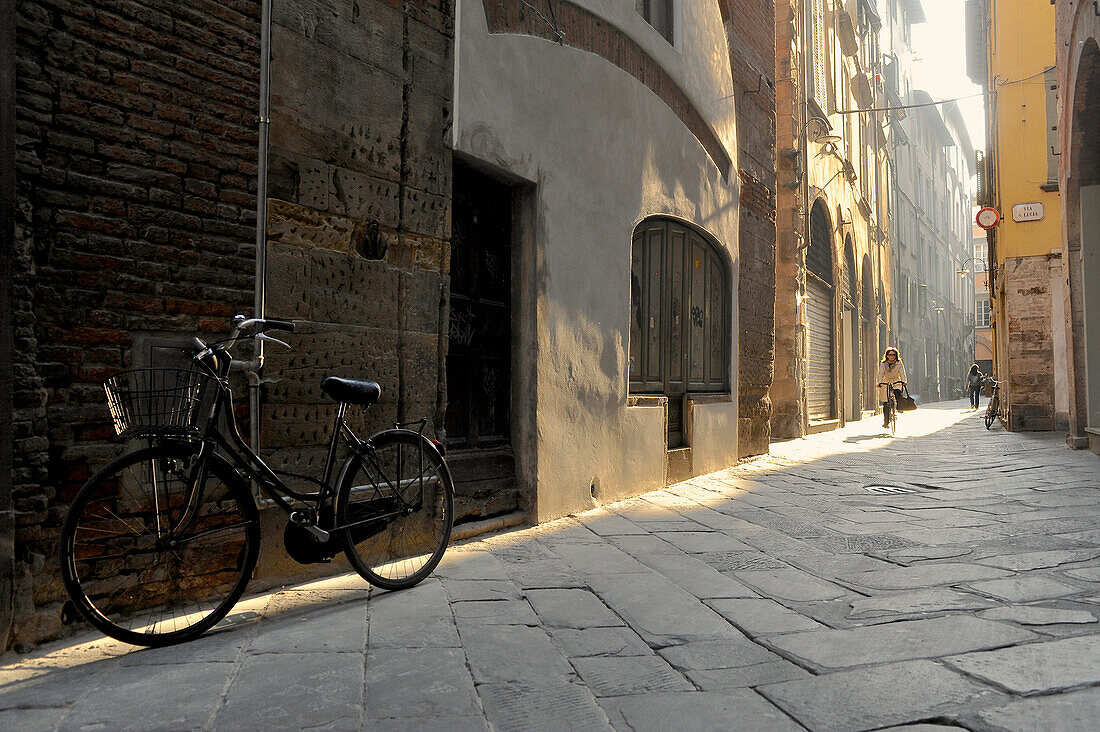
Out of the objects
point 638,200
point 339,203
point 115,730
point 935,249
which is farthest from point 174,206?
point 935,249

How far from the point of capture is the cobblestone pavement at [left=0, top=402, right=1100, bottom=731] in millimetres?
2193

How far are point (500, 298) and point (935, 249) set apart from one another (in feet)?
126

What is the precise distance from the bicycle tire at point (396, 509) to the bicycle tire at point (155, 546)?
0.50 meters

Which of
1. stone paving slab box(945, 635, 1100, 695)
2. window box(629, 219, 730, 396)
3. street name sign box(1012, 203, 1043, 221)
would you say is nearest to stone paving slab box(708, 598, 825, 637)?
stone paving slab box(945, 635, 1100, 695)

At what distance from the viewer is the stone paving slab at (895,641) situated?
8.68ft

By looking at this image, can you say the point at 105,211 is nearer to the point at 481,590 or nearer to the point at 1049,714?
the point at 481,590

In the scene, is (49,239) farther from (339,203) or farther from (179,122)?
(339,203)

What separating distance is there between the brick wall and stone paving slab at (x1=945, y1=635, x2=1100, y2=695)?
306 cm

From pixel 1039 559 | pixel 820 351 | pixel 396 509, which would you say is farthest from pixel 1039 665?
pixel 820 351

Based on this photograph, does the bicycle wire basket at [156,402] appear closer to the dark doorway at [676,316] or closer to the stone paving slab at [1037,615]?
the stone paving slab at [1037,615]

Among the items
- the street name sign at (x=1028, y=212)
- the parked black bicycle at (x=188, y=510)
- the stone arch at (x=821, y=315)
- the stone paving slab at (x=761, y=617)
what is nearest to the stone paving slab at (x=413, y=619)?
the parked black bicycle at (x=188, y=510)

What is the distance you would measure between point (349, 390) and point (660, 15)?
18.6ft

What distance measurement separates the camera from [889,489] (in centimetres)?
682

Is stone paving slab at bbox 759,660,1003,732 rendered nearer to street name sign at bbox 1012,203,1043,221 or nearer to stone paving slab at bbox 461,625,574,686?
stone paving slab at bbox 461,625,574,686
